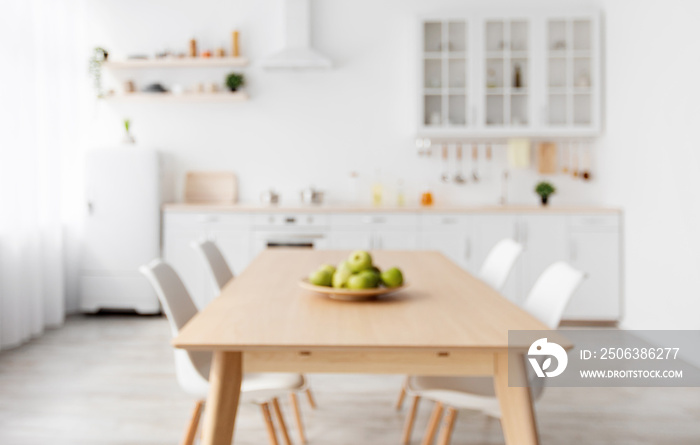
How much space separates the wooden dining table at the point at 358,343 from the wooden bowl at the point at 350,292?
0.15ft

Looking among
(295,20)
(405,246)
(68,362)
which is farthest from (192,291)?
(295,20)

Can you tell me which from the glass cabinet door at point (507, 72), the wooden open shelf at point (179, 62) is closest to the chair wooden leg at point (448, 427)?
the glass cabinet door at point (507, 72)

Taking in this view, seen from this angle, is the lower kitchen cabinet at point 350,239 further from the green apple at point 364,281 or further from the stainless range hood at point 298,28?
the green apple at point 364,281

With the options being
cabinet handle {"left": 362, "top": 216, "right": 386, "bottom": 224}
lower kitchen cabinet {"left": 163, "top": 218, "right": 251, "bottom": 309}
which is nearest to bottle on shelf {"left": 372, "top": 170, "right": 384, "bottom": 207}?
cabinet handle {"left": 362, "top": 216, "right": 386, "bottom": 224}

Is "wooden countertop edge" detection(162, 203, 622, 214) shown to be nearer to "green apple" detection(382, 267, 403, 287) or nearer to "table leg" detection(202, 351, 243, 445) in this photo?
"green apple" detection(382, 267, 403, 287)

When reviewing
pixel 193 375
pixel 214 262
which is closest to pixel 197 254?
pixel 214 262

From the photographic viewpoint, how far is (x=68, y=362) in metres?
3.71

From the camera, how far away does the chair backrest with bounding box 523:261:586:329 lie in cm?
192

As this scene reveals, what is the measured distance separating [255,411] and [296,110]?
322 centimetres

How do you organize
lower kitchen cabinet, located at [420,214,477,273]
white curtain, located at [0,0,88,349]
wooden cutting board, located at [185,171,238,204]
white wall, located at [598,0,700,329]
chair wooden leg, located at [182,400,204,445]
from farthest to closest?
1. wooden cutting board, located at [185,171,238,204]
2. lower kitchen cabinet, located at [420,214,477,273]
3. white curtain, located at [0,0,88,349]
4. white wall, located at [598,0,700,329]
5. chair wooden leg, located at [182,400,204,445]

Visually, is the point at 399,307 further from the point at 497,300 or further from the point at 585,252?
the point at 585,252

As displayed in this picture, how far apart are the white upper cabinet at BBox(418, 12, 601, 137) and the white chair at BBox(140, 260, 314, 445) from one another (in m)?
3.36

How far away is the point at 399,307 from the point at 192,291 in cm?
347

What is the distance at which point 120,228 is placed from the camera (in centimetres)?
492
